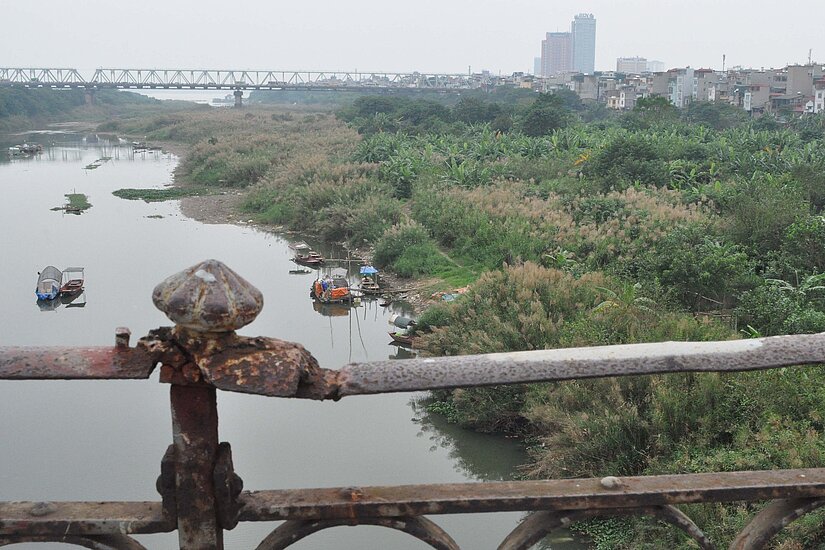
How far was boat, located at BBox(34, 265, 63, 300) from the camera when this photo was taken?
43.0 feet

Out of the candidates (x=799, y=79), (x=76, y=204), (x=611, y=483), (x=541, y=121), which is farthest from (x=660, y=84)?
(x=611, y=483)

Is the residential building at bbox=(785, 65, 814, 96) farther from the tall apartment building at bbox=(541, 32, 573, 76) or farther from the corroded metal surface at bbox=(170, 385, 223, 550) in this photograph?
the tall apartment building at bbox=(541, 32, 573, 76)

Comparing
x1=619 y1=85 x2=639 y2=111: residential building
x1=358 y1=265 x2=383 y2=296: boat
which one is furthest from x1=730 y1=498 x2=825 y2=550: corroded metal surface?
x1=619 y1=85 x2=639 y2=111: residential building

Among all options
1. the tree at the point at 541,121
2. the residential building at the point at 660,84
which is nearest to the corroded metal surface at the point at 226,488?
the tree at the point at 541,121

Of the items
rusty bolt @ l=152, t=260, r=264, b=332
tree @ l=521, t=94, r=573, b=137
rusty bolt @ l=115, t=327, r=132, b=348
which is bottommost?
tree @ l=521, t=94, r=573, b=137

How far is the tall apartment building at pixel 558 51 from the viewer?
165750mm

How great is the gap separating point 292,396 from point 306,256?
49.0 feet

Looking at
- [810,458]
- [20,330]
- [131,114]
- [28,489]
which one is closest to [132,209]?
[20,330]

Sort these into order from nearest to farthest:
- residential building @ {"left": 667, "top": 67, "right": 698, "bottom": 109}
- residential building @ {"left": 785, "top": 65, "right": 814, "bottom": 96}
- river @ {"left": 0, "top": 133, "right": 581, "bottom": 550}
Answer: river @ {"left": 0, "top": 133, "right": 581, "bottom": 550}
residential building @ {"left": 785, "top": 65, "right": 814, "bottom": 96}
residential building @ {"left": 667, "top": 67, "right": 698, "bottom": 109}

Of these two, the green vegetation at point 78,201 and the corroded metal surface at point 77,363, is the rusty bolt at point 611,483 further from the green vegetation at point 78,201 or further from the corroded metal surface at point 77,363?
the green vegetation at point 78,201

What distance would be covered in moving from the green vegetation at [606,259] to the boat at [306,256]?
4.01 ft

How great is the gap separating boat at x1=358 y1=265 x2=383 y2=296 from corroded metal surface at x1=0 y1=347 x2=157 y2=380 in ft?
39.7

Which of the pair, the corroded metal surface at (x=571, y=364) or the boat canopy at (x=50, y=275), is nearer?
the corroded metal surface at (x=571, y=364)

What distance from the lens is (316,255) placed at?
16094mm
